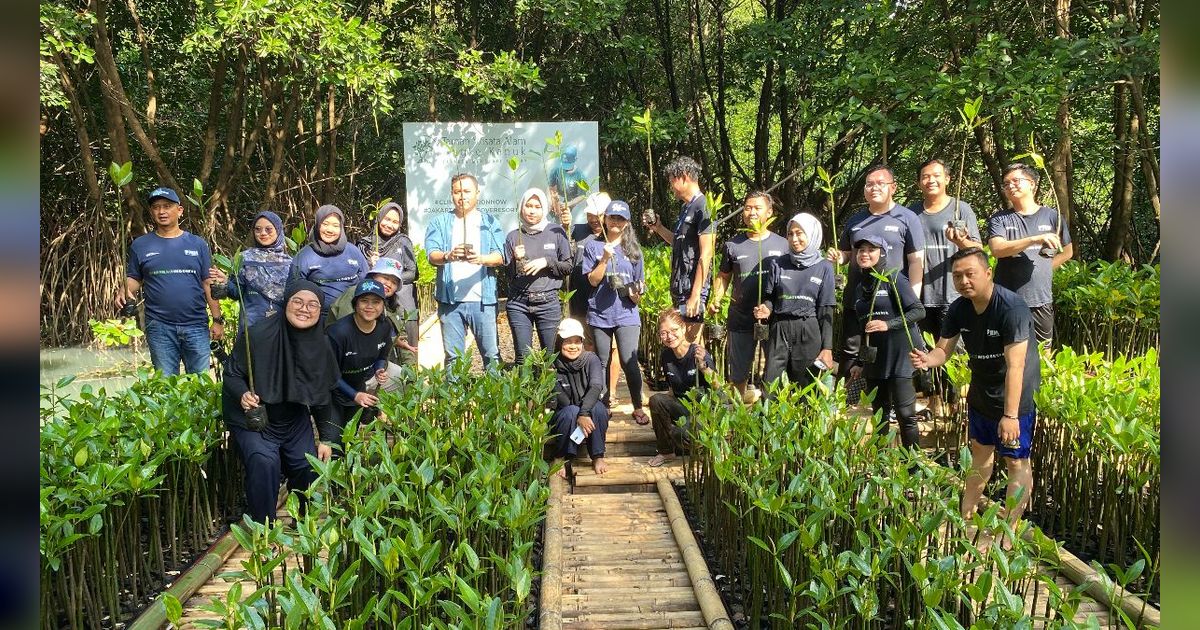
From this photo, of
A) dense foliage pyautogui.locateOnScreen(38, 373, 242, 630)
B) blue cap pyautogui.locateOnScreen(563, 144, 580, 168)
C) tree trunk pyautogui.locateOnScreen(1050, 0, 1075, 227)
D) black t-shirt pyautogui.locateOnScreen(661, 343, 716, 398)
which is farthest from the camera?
blue cap pyautogui.locateOnScreen(563, 144, 580, 168)

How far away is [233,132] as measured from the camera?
11.3m

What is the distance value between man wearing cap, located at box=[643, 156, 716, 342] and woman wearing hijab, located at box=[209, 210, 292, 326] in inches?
107

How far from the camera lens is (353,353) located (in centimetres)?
523

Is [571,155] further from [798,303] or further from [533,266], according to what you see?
[798,303]

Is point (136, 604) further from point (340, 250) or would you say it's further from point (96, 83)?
point (96, 83)

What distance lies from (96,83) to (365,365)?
913cm

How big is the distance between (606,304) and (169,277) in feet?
9.65

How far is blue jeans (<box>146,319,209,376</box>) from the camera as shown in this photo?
19.7 ft

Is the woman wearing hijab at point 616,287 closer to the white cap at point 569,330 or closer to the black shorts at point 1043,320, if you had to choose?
the white cap at point 569,330

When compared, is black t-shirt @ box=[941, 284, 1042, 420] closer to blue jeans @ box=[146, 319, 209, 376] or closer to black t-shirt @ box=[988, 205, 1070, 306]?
black t-shirt @ box=[988, 205, 1070, 306]

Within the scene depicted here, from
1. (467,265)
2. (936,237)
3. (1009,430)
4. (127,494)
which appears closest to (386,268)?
(467,265)

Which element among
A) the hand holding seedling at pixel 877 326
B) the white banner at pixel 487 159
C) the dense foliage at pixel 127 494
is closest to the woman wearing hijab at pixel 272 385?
the dense foliage at pixel 127 494

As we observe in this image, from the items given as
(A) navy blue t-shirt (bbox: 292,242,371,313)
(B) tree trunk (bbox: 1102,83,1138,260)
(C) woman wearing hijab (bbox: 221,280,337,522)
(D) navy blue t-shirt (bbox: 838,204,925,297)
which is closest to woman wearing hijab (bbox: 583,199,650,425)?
(D) navy blue t-shirt (bbox: 838,204,925,297)
